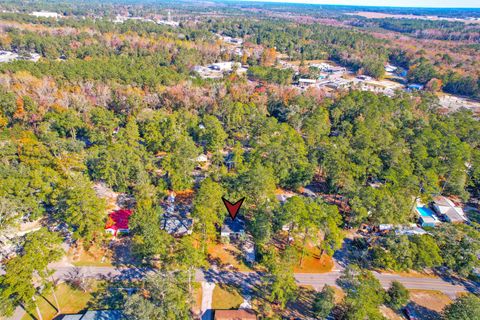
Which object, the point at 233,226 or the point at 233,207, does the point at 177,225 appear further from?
the point at 233,207

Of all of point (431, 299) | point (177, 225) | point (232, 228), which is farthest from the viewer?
point (232, 228)

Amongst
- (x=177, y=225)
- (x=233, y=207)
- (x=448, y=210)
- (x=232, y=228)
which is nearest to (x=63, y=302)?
(x=177, y=225)

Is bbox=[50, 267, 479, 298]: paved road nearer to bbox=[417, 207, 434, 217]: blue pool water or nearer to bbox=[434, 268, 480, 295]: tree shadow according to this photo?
bbox=[434, 268, 480, 295]: tree shadow

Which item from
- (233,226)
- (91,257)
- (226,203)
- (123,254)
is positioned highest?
(226,203)

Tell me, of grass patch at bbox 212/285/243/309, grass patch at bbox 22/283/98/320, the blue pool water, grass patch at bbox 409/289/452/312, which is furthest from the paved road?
the blue pool water

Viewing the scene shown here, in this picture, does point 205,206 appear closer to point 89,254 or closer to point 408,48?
point 89,254

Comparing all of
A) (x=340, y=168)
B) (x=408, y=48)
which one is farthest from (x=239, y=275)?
(x=408, y=48)

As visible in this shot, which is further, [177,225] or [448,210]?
[448,210]
